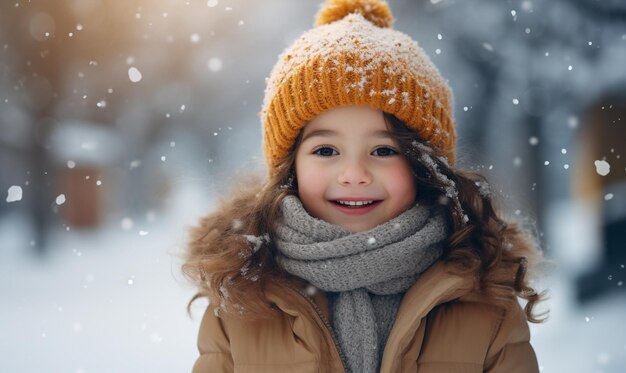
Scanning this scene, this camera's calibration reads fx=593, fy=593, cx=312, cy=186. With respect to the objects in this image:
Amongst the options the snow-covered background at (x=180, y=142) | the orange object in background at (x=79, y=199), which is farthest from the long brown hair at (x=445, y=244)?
the orange object in background at (x=79, y=199)

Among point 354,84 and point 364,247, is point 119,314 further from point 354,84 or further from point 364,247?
point 354,84

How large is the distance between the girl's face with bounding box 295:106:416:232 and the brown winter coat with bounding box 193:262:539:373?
0.23 m

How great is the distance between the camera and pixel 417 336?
1.58 m

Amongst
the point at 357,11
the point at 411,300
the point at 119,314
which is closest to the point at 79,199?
the point at 119,314

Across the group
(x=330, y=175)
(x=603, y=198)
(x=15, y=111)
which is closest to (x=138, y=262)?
(x=15, y=111)

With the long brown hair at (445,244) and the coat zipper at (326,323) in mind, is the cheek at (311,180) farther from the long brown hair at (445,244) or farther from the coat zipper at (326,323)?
the coat zipper at (326,323)

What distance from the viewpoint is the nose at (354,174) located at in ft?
5.17

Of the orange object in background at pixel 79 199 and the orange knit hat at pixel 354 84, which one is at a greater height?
the orange knit hat at pixel 354 84

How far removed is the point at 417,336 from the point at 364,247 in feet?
0.91

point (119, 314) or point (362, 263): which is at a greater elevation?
point (362, 263)

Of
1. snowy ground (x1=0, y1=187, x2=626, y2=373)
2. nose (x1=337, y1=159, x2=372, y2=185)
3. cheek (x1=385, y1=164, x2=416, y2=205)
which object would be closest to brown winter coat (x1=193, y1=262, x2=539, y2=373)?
cheek (x1=385, y1=164, x2=416, y2=205)

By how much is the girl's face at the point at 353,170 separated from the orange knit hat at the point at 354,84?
4 centimetres

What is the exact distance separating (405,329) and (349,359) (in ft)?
0.60

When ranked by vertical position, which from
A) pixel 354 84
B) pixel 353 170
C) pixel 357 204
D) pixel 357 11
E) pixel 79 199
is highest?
pixel 357 11
